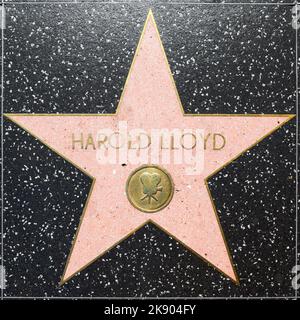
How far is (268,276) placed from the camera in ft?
3.91

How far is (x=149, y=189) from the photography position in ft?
3.85

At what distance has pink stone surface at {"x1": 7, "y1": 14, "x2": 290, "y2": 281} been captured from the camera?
3.84ft

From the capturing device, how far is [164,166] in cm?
118

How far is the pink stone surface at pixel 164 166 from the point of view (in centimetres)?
117

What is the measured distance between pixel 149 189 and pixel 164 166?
7 centimetres

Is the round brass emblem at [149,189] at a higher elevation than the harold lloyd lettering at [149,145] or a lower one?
lower

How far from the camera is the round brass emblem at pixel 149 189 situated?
117 centimetres

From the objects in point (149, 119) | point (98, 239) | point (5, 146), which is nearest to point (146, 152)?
point (149, 119)

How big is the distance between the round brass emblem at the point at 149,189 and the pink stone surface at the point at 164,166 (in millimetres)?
14

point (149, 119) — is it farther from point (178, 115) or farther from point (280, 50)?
point (280, 50)

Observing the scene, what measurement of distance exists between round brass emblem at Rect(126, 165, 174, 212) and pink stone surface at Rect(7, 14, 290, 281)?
0.01 meters

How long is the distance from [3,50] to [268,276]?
912mm

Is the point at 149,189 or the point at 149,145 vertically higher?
the point at 149,145

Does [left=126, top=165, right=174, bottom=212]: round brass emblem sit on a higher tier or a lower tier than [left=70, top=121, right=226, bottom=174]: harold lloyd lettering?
lower
